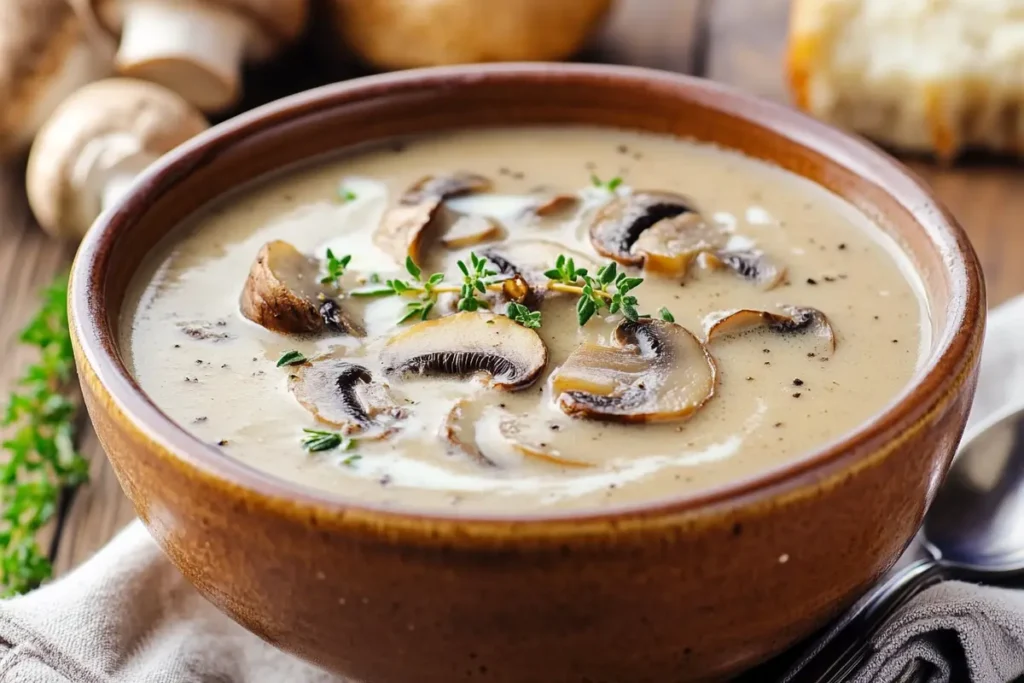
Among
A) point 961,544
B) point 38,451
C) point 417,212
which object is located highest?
point 417,212

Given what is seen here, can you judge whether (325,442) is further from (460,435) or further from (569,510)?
(569,510)

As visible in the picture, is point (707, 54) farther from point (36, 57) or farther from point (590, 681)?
point (590, 681)

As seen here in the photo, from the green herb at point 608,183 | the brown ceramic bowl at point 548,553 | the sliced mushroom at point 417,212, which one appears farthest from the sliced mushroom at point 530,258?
the brown ceramic bowl at point 548,553

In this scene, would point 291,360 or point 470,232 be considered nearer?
point 291,360

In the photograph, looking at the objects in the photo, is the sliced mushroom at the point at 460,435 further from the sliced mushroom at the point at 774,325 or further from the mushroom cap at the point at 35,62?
Result: the mushroom cap at the point at 35,62

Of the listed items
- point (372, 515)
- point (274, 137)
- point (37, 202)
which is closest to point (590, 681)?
point (372, 515)

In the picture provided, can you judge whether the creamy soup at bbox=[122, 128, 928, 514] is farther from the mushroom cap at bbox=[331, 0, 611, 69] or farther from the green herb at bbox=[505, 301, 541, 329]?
the mushroom cap at bbox=[331, 0, 611, 69]

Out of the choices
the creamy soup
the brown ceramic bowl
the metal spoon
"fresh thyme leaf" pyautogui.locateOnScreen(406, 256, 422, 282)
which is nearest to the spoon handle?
the metal spoon

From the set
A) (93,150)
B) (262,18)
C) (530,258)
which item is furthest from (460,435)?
(262,18)
